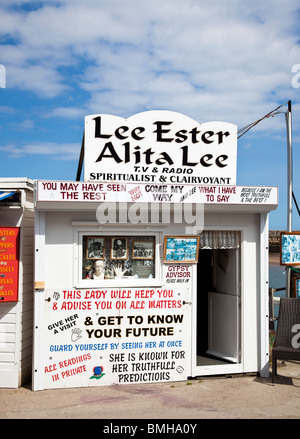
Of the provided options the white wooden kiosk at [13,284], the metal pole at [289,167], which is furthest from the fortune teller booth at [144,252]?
the metal pole at [289,167]

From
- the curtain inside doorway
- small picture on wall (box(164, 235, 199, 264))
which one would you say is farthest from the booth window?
the curtain inside doorway

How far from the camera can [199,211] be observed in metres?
6.82

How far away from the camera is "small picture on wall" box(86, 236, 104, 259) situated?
6.65 m

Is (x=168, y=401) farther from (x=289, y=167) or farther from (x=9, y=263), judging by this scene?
(x=289, y=167)

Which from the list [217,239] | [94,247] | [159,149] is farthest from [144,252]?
[159,149]

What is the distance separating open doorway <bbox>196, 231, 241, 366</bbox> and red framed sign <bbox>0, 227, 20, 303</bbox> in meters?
2.86

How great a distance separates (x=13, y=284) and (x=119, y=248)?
165 centimetres

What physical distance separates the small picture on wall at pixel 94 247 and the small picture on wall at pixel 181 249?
981 millimetres

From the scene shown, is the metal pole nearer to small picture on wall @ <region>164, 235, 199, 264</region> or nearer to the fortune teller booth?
the fortune teller booth

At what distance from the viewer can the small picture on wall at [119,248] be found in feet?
22.2

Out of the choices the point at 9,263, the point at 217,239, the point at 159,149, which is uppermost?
the point at 159,149

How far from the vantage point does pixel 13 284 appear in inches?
253

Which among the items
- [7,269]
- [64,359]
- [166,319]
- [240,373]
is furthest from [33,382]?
[240,373]

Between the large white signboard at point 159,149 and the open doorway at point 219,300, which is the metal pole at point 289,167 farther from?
the large white signboard at point 159,149
